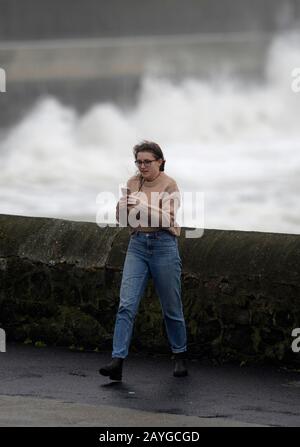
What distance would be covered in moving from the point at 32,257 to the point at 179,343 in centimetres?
176

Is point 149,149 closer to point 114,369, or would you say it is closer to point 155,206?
point 155,206

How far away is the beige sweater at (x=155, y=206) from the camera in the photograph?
28.3 ft

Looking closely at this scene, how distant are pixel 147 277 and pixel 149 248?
0.22 m

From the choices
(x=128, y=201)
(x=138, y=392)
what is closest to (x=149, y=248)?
(x=128, y=201)

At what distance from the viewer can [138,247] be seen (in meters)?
8.78

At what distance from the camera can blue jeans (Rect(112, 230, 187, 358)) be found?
8.69 meters

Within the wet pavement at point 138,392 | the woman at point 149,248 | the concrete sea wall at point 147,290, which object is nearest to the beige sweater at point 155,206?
the woman at point 149,248

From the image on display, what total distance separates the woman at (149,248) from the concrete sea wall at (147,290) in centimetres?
60

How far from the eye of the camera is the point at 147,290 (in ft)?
32.0

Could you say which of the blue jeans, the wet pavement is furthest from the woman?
the wet pavement

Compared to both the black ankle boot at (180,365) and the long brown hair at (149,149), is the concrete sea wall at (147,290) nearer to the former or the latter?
the black ankle boot at (180,365)

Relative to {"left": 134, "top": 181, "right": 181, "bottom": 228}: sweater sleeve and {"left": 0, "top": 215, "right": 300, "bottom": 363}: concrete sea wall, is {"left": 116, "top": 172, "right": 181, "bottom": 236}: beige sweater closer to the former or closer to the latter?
{"left": 134, "top": 181, "right": 181, "bottom": 228}: sweater sleeve

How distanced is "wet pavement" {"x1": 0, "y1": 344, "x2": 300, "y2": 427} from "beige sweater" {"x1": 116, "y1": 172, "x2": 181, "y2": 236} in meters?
1.00

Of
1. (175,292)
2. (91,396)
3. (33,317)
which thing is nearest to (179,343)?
(175,292)
